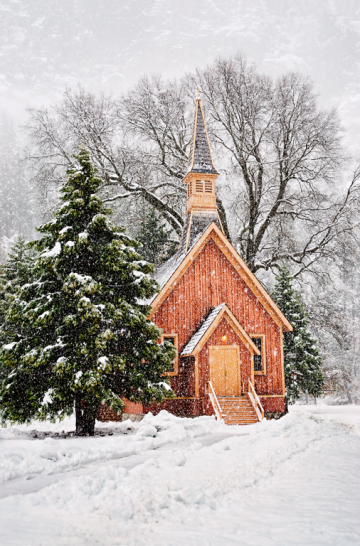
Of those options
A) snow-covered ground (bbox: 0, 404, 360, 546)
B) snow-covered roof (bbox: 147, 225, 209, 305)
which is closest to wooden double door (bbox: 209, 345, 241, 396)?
snow-covered roof (bbox: 147, 225, 209, 305)

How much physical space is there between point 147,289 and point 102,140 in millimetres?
14660

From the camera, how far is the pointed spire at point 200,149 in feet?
76.8

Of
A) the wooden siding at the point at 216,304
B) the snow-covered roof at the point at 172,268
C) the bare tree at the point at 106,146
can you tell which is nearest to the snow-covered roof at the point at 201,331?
the wooden siding at the point at 216,304

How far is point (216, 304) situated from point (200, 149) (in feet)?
→ 30.0

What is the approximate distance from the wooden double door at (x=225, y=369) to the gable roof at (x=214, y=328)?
519 mm

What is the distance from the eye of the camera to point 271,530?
15.7 feet

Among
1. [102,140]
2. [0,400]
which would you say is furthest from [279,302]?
[0,400]

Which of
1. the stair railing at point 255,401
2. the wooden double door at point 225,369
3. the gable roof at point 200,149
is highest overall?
the gable roof at point 200,149

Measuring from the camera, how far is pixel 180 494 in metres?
5.80

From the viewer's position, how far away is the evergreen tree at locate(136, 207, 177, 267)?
1220 inches

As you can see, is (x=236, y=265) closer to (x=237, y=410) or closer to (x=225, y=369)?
(x=225, y=369)

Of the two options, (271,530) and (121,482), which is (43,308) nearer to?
(121,482)

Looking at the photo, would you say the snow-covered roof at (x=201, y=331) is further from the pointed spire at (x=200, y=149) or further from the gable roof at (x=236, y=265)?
the pointed spire at (x=200, y=149)

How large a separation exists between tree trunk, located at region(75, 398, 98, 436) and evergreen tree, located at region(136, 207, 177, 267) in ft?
60.1
